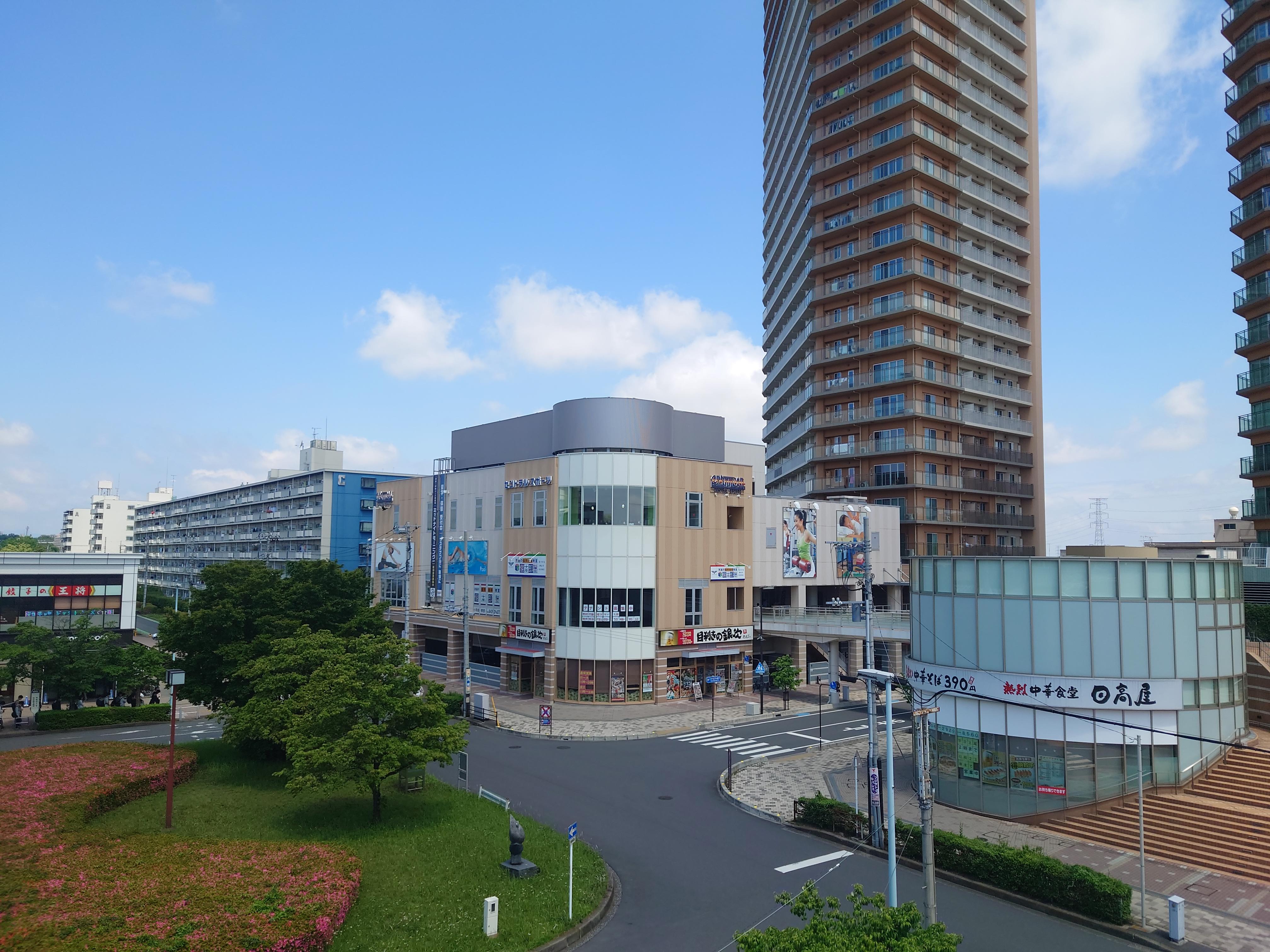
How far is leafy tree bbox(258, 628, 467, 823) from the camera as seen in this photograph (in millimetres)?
27047

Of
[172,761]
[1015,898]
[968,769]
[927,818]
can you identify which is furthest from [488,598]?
[927,818]

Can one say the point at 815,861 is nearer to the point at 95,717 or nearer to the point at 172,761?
the point at 172,761

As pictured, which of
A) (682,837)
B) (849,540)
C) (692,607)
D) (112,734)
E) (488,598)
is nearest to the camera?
(682,837)

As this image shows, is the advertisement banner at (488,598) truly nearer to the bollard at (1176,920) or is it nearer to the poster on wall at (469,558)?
the poster on wall at (469,558)

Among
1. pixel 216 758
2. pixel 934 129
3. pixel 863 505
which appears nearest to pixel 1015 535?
pixel 863 505

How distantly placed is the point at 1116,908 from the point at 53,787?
1307 inches

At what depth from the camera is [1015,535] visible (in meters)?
88.5

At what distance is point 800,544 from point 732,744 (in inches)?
1023

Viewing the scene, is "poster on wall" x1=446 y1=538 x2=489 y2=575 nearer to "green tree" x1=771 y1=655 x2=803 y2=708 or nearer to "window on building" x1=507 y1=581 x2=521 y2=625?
"window on building" x1=507 y1=581 x2=521 y2=625

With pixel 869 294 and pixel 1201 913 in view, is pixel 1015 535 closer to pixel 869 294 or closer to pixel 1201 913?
pixel 869 294

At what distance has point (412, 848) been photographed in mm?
25688

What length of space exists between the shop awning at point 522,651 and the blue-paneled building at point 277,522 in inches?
1436

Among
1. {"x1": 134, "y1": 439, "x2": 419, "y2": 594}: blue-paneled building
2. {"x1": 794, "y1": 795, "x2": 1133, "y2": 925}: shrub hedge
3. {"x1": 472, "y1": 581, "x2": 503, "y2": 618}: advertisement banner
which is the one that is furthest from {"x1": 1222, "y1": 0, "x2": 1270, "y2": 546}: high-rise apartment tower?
{"x1": 134, "y1": 439, "x2": 419, "y2": 594}: blue-paneled building

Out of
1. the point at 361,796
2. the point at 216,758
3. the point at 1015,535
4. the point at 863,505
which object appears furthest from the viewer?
the point at 1015,535
